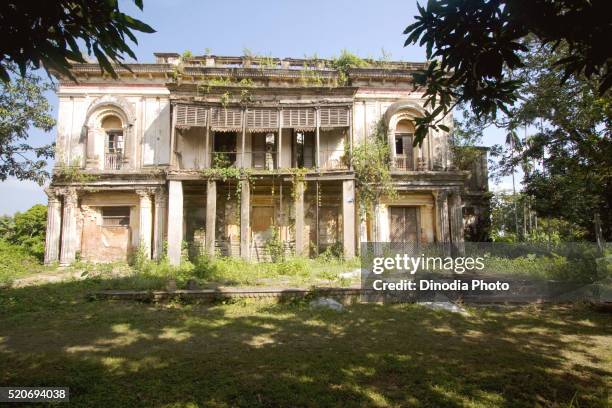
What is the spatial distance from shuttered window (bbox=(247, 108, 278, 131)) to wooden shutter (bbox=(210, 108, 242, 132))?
42 centimetres

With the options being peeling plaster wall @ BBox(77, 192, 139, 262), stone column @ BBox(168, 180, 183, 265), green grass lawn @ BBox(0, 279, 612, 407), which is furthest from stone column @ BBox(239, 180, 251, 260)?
green grass lawn @ BBox(0, 279, 612, 407)

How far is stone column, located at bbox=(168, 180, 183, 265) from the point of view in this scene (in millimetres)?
13501

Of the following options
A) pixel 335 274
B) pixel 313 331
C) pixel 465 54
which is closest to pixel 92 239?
pixel 335 274

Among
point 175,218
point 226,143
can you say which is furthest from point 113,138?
point 175,218

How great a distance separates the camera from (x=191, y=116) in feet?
46.3

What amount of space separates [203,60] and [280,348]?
1413 cm

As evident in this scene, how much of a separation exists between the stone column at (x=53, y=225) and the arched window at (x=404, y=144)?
13.5 meters

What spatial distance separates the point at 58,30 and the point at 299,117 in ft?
40.0

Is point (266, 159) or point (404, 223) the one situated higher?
point (266, 159)

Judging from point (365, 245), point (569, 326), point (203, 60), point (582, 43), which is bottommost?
point (569, 326)

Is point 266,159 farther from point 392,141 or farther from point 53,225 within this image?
point 53,225

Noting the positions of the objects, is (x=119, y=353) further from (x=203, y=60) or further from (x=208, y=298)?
(x=203, y=60)

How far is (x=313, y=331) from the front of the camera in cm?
566

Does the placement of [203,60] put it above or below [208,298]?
above
